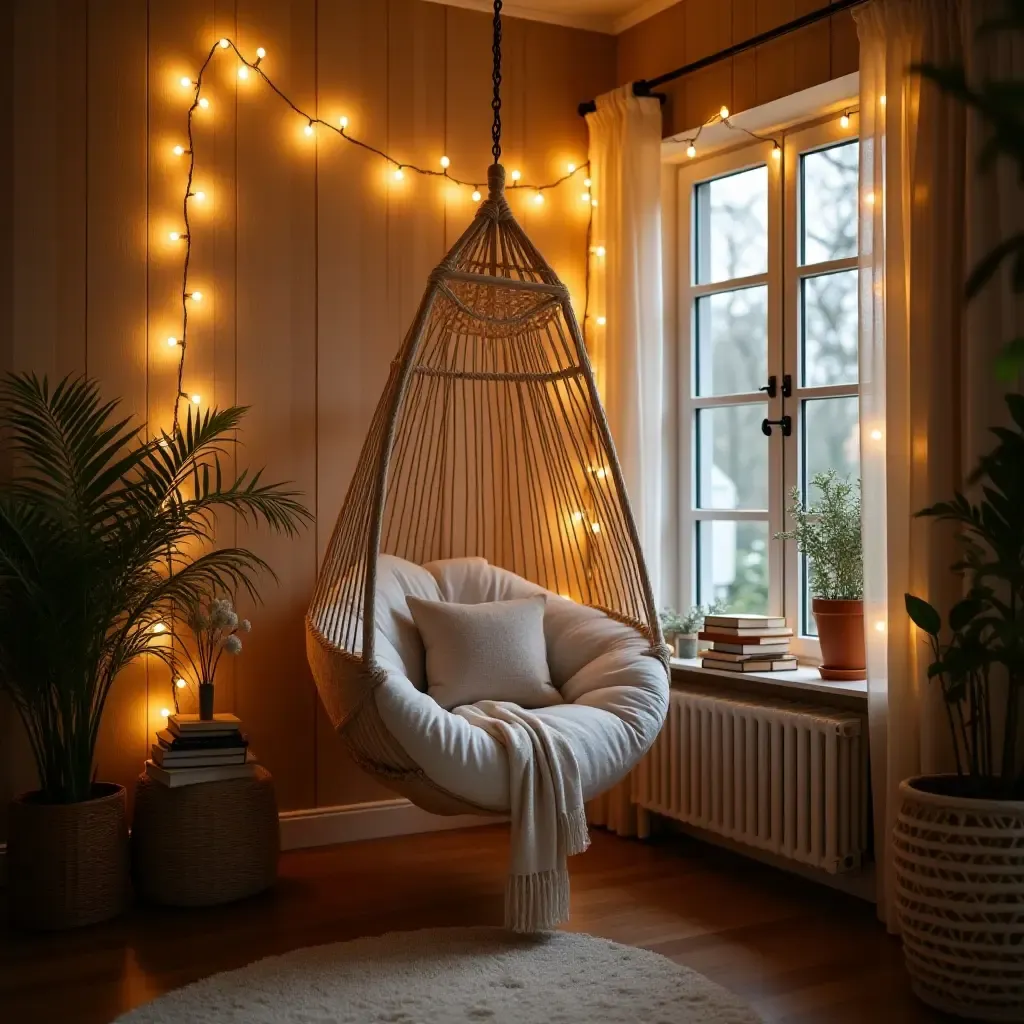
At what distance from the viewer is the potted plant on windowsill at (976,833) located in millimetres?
2402

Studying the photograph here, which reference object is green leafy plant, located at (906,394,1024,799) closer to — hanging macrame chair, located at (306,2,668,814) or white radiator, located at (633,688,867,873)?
white radiator, located at (633,688,867,873)

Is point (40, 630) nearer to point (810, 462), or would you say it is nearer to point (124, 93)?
point (124, 93)

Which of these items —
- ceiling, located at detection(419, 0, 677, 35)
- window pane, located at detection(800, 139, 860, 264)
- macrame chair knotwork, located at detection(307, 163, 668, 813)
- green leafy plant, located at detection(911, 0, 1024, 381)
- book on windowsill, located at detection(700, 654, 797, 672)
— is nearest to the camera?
green leafy plant, located at detection(911, 0, 1024, 381)

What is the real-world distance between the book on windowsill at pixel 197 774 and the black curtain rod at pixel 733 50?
2.59 meters

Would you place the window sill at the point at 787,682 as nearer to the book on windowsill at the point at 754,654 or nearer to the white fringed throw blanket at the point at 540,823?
the book on windowsill at the point at 754,654

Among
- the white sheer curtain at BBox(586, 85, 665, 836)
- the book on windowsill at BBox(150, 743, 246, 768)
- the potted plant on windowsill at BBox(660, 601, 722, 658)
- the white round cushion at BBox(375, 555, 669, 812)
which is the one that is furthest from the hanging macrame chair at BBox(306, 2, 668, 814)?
the book on windowsill at BBox(150, 743, 246, 768)

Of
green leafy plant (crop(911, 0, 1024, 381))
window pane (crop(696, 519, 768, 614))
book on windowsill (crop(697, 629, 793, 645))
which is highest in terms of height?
green leafy plant (crop(911, 0, 1024, 381))

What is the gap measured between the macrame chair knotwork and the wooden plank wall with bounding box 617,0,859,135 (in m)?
0.84

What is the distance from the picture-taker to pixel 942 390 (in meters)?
2.89

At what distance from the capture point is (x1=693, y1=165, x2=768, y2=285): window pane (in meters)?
3.98

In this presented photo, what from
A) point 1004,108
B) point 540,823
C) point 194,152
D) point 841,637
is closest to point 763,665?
point 841,637

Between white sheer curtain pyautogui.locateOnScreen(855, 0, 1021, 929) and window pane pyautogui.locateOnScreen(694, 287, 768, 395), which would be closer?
white sheer curtain pyautogui.locateOnScreen(855, 0, 1021, 929)

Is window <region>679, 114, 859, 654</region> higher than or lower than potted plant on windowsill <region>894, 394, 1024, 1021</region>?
higher

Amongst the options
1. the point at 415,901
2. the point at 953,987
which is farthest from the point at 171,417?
the point at 953,987
